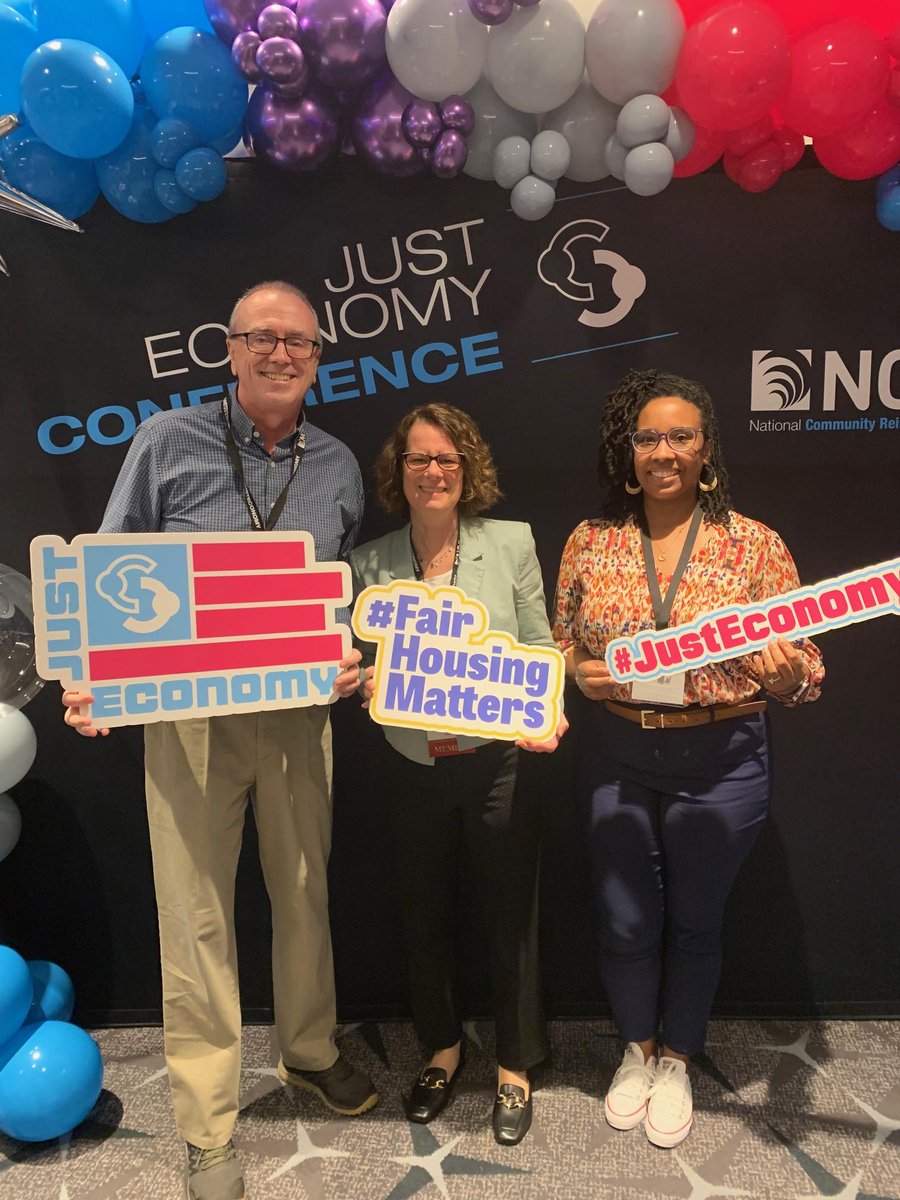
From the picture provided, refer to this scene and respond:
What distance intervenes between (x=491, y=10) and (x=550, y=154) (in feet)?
1.07

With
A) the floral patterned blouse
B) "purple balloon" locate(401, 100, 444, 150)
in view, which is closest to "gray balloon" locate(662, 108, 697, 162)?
"purple balloon" locate(401, 100, 444, 150)

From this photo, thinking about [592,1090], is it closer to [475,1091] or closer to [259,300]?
[475,1091]

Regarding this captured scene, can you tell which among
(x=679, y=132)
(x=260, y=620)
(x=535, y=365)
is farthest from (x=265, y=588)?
(x=679, y=132)

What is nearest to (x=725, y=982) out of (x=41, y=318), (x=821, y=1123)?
(x=821, y=1123)

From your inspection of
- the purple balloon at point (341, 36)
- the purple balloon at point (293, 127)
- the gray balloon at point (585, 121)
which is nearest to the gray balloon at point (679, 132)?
the gray balloon at point (585, 121)

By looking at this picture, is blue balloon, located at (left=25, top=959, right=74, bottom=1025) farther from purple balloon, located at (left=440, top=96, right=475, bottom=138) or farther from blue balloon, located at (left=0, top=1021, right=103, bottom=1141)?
purple balloon, located at (left=440, top=96, right=475, bottom=138)

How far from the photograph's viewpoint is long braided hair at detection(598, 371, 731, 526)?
6.08ft

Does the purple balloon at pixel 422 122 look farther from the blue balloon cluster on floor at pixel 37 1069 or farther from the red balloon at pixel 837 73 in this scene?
the blue balloon cluster on floor at pixel 37 1069

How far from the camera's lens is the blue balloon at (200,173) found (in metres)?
1.94

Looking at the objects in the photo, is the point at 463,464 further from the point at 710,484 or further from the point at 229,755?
the point at 229,755

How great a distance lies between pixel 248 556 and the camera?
1727 millimetres

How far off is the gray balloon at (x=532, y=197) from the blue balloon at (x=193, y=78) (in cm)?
71

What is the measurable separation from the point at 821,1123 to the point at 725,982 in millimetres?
485

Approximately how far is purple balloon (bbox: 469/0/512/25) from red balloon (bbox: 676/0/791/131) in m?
0.43
